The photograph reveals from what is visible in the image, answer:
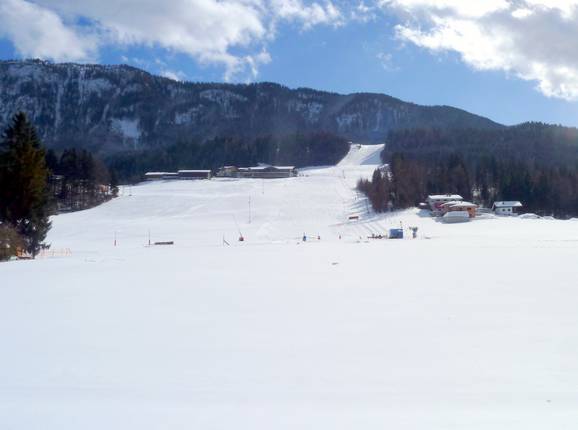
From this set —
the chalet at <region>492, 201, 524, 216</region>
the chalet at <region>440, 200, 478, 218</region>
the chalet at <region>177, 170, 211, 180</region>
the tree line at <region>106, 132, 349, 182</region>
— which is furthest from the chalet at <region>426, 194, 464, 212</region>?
the tree line at <region>106, 132, 349, 182</region>

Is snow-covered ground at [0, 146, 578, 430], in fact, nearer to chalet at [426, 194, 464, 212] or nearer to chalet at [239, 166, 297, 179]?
chalet at [426, 194, 464, 212]

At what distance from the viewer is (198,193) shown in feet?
254

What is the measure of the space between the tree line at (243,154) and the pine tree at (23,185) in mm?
Answer: 115619

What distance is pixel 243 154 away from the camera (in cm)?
15038

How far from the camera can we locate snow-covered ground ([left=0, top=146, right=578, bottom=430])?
4.53 metres

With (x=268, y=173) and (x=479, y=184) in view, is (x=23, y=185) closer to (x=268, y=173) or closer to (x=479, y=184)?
(x=479, y=184)

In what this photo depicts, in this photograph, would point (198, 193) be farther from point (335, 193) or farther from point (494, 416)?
point (494, 416)

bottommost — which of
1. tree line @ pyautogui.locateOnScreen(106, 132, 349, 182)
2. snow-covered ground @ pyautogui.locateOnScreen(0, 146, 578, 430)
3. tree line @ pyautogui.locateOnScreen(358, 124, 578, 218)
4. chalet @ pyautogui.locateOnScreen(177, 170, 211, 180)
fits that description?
snow-covered ground @ pyautogui.locateOnScreen(0, 146, 578, 430)

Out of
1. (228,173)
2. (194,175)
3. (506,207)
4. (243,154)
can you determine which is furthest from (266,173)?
(506,207)

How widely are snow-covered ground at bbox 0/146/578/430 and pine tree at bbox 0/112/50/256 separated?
10.8 m

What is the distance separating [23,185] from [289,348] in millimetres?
22017

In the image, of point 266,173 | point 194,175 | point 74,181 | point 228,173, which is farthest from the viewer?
point 228,173

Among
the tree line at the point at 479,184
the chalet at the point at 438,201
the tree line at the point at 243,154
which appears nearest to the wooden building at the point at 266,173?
the tree line at the point at 243,154

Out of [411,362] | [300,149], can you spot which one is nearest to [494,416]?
[411,362]
